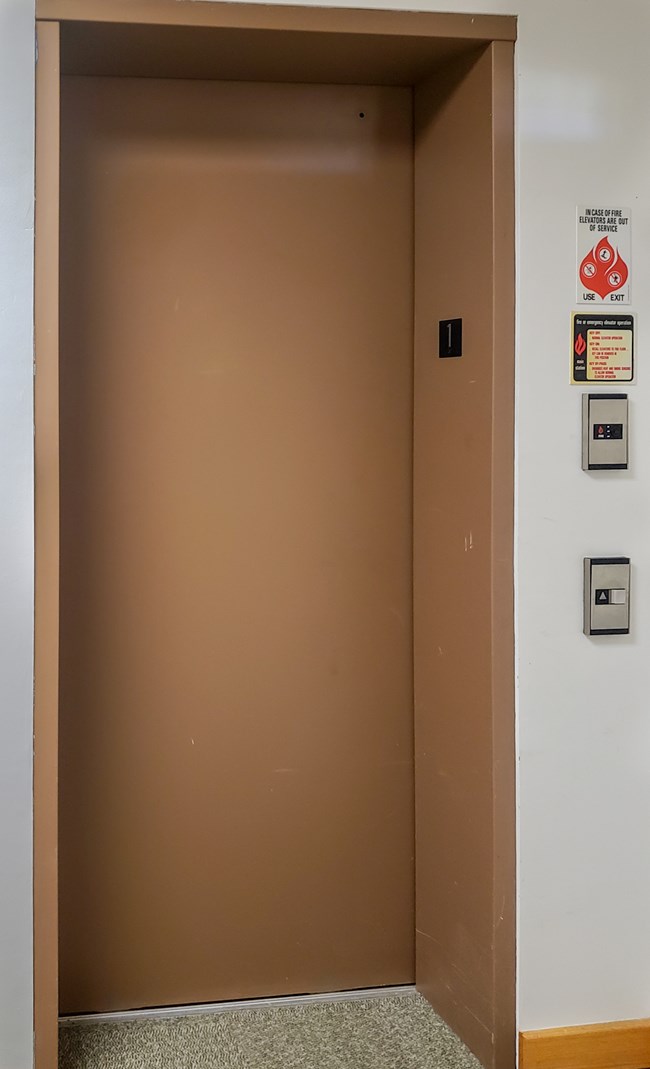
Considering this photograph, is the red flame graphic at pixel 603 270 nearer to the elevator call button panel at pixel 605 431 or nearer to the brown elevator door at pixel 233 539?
the elevator call button panel at pixel 605 431

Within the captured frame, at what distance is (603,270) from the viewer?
2.58 metres

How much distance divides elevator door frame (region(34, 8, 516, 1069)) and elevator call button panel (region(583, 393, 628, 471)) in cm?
18

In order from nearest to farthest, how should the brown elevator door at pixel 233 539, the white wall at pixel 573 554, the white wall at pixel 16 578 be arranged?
1. the white wall at pixel 16 578
2. the white wall at pixel 573 554
3. the brown elevator door at pixel 233 539

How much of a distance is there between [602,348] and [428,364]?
475 millimetres

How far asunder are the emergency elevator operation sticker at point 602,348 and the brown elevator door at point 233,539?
0.55 metres

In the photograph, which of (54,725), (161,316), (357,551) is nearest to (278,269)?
(161,316)

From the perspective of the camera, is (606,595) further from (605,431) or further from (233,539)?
(233,539)

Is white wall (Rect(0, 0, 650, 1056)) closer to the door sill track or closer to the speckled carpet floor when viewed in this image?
the speckled carpet floor

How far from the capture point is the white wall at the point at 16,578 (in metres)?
Result: 2.38

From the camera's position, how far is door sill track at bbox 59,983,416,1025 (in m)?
2.87

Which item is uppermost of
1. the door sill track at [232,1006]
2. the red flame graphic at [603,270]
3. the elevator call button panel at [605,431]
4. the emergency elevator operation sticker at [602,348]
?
the red flame graphic at [603,270]

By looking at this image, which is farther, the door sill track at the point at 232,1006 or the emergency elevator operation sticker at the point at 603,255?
the door sill track at the point at 232,1006

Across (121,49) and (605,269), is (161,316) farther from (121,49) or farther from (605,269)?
(605,269)

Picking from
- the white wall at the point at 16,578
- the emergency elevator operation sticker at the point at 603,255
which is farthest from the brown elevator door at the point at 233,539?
the emergency elevator operation sticker at the point at 603,255
